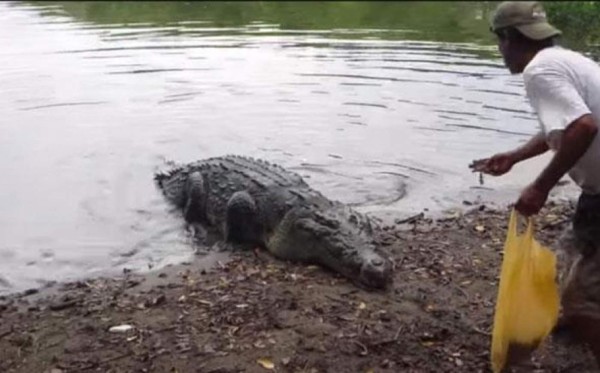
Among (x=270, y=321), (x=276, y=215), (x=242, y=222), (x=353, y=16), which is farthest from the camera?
(x=353, y=16)

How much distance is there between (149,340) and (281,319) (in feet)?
2.36

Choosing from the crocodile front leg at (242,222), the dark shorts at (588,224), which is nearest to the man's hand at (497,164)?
the dark shorts at (588,224)

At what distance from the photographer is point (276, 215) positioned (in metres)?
6.68

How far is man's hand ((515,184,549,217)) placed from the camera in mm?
3785

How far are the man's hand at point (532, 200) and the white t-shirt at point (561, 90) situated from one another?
0.19 metres

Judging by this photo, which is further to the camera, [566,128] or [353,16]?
[353,16]

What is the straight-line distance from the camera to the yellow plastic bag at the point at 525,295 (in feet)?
13.3

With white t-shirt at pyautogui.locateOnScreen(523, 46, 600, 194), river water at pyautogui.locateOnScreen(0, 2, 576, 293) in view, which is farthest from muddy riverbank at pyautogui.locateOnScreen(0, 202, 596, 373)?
white t-shirt at pyautogui.locateOnScreen(523, 46, 600, 194)

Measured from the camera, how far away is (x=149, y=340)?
4.64m

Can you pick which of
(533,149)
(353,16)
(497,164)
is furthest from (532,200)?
(353,16)

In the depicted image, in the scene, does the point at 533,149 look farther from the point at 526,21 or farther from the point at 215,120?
the point at 215,120

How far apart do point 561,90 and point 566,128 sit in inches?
6.4

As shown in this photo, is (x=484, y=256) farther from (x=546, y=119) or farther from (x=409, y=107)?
(x=409, y=107)

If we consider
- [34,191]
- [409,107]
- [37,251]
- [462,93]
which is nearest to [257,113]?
[409,107]
